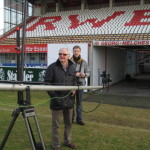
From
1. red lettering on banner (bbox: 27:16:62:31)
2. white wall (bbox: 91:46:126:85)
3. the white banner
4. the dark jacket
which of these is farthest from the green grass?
red lettering on banner (bbox: 27:16:62:31)

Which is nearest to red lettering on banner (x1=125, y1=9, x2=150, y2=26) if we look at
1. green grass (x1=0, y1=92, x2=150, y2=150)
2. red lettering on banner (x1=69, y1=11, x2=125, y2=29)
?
red lettering on banner (x1=69, y1=11, x2=125, y2=29)

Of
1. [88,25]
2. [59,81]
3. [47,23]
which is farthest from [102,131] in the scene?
[47,23]

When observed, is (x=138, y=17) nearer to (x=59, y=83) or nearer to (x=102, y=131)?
(x=102, y=131)

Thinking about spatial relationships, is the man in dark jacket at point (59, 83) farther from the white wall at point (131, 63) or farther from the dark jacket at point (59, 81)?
the white wall at point (131, 63)

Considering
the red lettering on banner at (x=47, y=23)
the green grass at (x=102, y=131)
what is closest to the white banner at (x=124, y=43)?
the green grass at (x=102, y=131)

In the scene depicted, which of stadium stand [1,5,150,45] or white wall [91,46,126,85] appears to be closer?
white wall [91,46,126,85]

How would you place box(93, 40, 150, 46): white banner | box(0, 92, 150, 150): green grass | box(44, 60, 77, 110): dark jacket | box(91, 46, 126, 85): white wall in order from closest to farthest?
box(44, 60, 77, 110): dark jacket < box(0, 92, 150, 150): green grass < box(93, 40, 150, 46): white banner < box(91, 46, 126, 85): white wall

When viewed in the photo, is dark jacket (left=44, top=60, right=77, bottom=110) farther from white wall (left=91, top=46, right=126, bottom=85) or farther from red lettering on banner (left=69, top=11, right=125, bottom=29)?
red lettering on banner (left=69, top=11, right=125, bottom=29)

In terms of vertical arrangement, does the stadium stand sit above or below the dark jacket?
above

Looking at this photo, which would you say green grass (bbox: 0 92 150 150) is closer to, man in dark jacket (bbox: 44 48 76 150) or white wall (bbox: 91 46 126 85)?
man in dark jacket (bbox: 44 48 76 150)

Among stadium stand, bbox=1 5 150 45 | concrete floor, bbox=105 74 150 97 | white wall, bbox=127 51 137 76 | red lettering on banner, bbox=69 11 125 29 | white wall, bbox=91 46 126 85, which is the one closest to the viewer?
concrete floor, bbox=105 74 150 97

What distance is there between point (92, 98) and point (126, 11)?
33.8 feet

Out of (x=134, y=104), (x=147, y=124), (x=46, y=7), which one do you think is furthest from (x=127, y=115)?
(x=46, y=7)

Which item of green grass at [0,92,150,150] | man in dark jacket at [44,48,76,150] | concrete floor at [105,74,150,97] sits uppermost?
man in dark jacket at [44,48,76,150]
